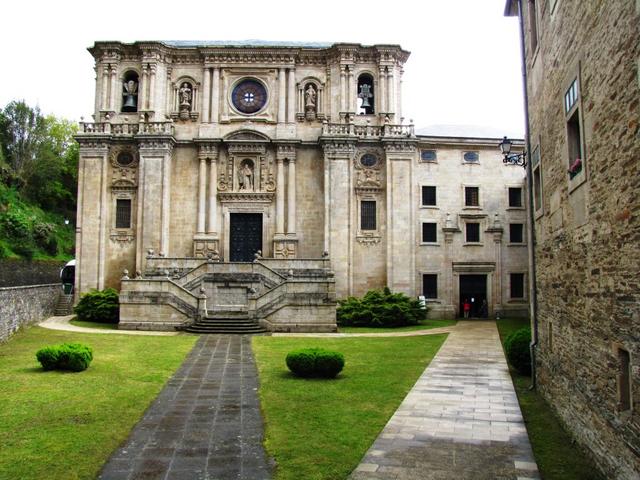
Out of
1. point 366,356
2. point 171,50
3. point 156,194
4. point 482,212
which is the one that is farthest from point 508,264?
point 171,50

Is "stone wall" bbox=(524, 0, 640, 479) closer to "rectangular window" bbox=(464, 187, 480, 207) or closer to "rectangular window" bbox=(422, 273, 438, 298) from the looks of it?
"rectangular window" bbox=(422, 273, 438, 298)

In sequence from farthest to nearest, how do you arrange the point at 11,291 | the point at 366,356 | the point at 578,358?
the point at 11,291
the point at 366,356
the point at 578,358

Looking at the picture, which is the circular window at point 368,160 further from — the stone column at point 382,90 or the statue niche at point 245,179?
the statue niche at point 245,179

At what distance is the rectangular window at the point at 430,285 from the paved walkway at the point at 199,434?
2289 cm

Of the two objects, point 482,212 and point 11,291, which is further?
point 482,212

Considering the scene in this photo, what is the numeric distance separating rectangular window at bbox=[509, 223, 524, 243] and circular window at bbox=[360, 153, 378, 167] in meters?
10.4

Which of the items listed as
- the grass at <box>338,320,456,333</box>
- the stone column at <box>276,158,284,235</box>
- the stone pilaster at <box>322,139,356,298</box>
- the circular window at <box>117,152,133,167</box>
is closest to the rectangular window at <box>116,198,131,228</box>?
the circular window at <box>117,152,133,167</box>

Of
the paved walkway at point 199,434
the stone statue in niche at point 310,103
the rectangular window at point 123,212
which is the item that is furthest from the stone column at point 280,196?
the paved walkway at point 199,434

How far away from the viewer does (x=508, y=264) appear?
39.8 metres

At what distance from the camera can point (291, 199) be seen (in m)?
38.9

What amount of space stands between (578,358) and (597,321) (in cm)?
172

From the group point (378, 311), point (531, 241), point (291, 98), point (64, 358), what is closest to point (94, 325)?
point (64, 358)

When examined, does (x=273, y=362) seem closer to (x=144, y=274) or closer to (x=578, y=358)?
(x=578, y=358)

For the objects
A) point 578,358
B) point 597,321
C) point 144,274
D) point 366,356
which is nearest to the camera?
point 597,321
